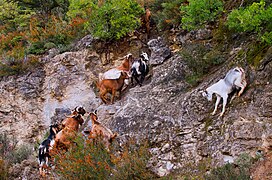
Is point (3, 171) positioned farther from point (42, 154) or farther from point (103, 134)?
point (103, 134)

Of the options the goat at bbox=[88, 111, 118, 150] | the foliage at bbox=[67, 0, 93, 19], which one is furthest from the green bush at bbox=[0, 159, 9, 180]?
the foliage at bbox=[67, 0, 93, 19]

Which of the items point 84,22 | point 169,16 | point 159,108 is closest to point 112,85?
point 159,108

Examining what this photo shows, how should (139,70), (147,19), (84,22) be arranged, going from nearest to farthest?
(139,70)
(147,19)
(84,22)

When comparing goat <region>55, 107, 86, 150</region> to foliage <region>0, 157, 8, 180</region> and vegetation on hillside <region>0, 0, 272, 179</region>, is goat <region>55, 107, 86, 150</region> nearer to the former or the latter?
vegetation on hillside <region>0, 0, 272, 179</region>

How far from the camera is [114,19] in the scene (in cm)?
1125

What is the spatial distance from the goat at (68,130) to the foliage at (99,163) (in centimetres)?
93

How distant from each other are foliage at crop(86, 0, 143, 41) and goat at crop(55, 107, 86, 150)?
313cm

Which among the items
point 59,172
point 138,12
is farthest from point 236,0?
point 59,172

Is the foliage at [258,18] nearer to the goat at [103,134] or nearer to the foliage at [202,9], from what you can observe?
the foliage at [202,9]

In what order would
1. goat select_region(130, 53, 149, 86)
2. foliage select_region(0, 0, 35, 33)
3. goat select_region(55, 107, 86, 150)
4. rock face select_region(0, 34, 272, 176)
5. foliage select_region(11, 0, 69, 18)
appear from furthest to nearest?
foliage select_region(11, 0, 69, 18) < foliage select_region(0, 0, 35, 33) < goat select_region(130, 53, 149, 86) < goat select_region(55, 107, 86, 150) < rock face select_region(0, 34, 272, 176)

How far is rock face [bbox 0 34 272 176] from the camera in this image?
249 inches

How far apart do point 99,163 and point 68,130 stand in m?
2.29

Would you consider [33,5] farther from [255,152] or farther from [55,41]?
[255,152]

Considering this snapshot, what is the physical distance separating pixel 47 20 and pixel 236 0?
31.8ft
